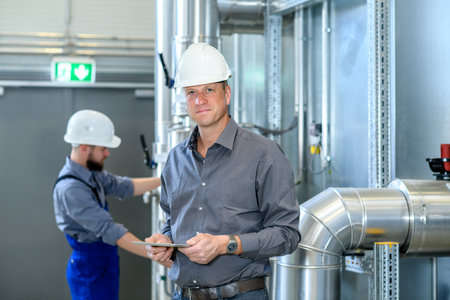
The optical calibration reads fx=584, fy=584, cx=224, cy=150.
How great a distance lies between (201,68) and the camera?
1.82 meters

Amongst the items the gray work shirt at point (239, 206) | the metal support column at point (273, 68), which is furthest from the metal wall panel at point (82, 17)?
the gray work shirt at point (239, 206)

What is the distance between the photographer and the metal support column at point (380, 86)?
2727mm

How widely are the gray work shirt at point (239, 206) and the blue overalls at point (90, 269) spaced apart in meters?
1.51

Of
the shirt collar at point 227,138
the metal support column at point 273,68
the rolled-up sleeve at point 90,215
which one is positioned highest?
the metal support column at point 273,68

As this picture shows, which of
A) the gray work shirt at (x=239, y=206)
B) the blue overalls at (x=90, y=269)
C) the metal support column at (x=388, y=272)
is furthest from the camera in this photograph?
the blue overalls at (x=90, y=269)

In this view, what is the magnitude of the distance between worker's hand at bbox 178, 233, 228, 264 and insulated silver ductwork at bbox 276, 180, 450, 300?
31.9 inches

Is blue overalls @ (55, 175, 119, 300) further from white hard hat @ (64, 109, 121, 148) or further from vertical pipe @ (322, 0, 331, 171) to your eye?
vertical pipe @ (322, 0, 331, 171)

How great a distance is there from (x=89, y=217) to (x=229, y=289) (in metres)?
1.53

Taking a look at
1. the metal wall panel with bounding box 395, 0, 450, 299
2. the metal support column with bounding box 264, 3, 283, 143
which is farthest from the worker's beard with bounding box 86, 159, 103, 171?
the metal wall panel with bounding box 395, 0, 450, 299

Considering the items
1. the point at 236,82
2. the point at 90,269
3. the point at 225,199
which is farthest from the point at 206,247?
the point at 236,82

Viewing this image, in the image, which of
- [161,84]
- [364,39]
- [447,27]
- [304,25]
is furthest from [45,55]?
[447,27]

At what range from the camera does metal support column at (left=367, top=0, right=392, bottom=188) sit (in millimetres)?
2727

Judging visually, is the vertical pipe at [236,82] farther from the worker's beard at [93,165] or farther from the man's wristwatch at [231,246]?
the man's wristwatch at [231,246]

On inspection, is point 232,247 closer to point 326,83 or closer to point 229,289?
point 229,289
